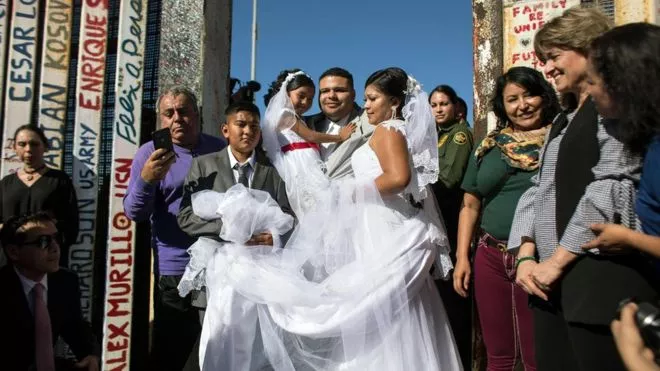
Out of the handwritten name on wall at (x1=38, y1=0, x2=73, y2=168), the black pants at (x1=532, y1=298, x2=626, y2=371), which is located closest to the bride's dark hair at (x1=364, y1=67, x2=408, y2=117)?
the black pants at (x1=532, y1=298, x2=626, y2=371)

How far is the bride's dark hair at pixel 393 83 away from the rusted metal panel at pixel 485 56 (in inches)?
36.2

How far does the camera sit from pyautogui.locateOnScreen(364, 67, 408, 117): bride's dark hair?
111 inches

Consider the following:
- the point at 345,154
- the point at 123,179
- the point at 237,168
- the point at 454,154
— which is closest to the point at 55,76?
the point at 123,179

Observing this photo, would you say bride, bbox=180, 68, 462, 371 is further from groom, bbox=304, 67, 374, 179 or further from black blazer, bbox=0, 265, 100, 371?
black blazer, bbox=0, 265, 100, 371

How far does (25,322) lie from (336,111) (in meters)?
1.93

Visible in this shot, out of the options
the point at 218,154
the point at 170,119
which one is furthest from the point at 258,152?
the point at 170,119

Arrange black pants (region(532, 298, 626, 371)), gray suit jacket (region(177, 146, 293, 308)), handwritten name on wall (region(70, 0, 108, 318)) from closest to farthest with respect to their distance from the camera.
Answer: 1. black pants (region(532, 298, 626, 371))
2. gray suit jacket (region(177, 146, 293, 308))
3. handwritten name on wall (region(70, 0, 108, 318))

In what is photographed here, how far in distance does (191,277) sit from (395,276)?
3.22ft

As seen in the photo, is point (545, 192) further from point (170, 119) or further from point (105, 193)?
point (105, 193)

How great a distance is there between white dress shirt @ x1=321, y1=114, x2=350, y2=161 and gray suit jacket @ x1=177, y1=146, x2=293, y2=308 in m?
0.38

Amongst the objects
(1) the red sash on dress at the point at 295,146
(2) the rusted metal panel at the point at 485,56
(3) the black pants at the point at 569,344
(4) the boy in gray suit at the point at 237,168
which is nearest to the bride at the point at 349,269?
(4) the boy in gray suit at the point at 237,168

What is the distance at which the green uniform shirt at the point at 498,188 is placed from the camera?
2442 mm

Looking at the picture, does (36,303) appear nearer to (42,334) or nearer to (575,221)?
(42,334)

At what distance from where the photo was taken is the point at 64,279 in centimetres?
270
